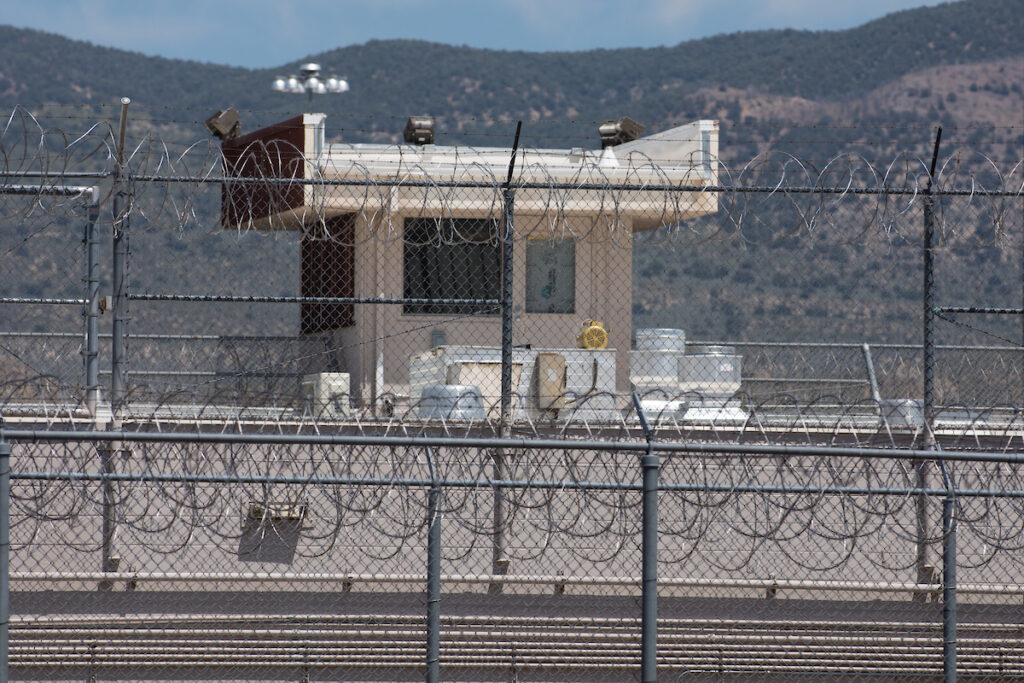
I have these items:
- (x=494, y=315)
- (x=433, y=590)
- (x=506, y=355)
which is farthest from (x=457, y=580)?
(x=494, y=315)

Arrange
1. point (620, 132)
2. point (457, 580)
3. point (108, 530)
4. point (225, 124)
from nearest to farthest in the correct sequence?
point (457, 580) → point (108, 530) → point (225, 124) → point (620, 132)

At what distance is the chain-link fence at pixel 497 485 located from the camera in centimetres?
682

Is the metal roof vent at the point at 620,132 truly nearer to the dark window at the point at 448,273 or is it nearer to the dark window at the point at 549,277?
the dark window at the point at 549,277

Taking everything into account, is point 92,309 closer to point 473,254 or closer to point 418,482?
point 418,482

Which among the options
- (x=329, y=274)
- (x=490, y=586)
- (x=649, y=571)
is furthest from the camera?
(x=329, y=274)

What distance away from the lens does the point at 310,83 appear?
61.1ft

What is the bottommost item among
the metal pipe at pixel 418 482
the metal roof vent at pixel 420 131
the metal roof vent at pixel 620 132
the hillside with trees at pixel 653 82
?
the metal pipe at pixel 418 482

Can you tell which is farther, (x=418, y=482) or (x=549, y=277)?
(x=549, y=277)

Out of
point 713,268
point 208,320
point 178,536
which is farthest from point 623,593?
point 713,268

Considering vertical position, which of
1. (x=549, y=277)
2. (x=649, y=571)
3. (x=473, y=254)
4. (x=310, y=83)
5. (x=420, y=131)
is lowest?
(x=649, y=571)

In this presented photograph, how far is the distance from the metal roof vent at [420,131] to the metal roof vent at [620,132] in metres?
2.13

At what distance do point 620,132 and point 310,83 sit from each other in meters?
5.62

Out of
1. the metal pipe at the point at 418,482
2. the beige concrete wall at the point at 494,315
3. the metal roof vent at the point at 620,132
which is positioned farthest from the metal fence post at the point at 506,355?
the metal roof vent at the point at 620,132

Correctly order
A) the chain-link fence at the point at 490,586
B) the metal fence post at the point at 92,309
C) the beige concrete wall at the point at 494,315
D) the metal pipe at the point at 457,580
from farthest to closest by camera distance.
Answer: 1. the beige concrete wall at the point at 494,315
2. the metal fence post at the point at 92,309
3. the metal pipe at the point at 457,580
4. the chain-link fence at the point at 490,586
